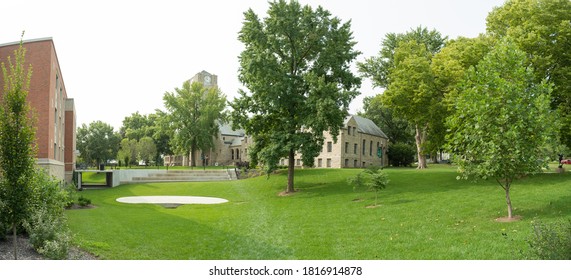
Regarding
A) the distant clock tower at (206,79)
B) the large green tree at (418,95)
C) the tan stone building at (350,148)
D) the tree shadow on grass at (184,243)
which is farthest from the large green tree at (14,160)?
the distant clock tower at (206,79)

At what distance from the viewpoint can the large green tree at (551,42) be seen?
74.5 ft

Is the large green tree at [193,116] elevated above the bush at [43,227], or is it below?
above

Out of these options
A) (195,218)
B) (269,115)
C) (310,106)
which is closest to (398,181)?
(310,106)

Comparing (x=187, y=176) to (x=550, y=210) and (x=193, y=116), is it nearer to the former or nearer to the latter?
(x=193, y=116)

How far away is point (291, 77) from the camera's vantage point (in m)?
28.0

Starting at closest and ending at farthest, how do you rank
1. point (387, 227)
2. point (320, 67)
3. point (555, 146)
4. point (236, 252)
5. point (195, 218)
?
1. point (236, 252)
2. point (387, 227)
3. point (555, 146)
4. point (195, 218)
5. point (320, 67)

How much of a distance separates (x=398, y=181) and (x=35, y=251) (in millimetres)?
22936

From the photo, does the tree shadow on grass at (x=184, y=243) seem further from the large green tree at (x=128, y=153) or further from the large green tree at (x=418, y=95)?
the large green tree at (x=128, y=153)

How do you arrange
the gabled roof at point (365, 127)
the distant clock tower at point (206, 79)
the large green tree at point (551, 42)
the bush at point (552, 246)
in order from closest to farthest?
the bush at point (552, 246) → the large green tree at point (551, 42) → the gabled roof at point (365, 127) → the distant clock tower at point (206, 79)

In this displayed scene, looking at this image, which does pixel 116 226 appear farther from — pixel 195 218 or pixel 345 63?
pixel 345 63

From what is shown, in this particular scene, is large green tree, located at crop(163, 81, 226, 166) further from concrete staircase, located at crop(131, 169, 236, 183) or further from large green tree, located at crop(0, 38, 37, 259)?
large green tree, located at crop(0, 38, 37, 259)

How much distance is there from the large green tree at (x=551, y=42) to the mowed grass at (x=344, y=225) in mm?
4682

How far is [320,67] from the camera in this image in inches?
1118

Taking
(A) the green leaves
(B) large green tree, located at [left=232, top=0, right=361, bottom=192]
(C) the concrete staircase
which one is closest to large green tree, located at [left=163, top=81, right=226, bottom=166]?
(C) the concrete staircase
